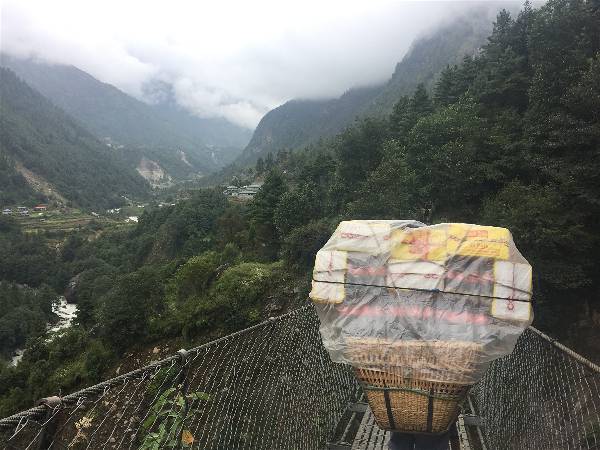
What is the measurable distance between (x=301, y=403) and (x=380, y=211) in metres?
9.21

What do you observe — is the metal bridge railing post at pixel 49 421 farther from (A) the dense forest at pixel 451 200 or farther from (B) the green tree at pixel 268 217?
(B) the green tree at pixel 268 217

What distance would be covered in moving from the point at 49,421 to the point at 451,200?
12.8m

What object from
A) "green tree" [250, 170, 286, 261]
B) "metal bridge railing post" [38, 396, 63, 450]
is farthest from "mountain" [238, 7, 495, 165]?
"metal bridge railing post" [38, 396, 63, 450]

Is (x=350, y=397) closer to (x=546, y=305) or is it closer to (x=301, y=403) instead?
(x=301, y=403)

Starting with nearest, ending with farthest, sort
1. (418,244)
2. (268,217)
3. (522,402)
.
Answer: (418,244)
(522,402)
(268,217)

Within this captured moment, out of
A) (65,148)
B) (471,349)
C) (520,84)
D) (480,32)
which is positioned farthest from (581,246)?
(65,148)

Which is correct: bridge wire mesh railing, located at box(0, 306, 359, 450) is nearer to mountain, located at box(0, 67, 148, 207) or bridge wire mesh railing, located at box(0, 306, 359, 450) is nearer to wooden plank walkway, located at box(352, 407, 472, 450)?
wooden plank walkway, located at box(352, 407, 472, 450)

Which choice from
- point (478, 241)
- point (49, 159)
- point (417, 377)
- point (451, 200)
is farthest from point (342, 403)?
point (49, 159)

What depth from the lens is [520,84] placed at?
1338cm

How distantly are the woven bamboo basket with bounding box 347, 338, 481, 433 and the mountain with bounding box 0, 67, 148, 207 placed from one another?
91.5m

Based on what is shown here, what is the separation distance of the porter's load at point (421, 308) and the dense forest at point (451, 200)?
6637 mm

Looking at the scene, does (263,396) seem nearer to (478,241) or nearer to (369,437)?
(369,437)

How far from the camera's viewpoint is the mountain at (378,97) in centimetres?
7175

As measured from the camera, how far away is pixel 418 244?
1637 mm
